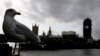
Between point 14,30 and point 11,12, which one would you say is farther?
point 11,12

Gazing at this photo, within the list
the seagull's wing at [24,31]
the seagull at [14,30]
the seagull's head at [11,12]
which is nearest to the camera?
the seagull at [14,30]

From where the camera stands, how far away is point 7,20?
10.7 metres

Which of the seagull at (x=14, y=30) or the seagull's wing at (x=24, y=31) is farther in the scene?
the seagull's wing at (x=24, y=31)

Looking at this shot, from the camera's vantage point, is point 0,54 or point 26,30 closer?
point 0,54

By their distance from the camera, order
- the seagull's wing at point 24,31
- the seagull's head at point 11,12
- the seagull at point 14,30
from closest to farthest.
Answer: the seagull at point 14,30 < the seagull's wing at point 24,31 < the seagull's head at point 11,12

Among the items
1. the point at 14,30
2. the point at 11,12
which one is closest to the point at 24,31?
the point at 14,30

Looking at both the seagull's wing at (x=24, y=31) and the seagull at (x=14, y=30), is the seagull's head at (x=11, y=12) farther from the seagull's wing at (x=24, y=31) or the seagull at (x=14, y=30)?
the seagull's wing at (x=24, y=31)

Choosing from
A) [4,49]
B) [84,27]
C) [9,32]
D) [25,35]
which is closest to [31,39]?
[25,35]

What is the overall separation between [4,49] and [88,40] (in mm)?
119612

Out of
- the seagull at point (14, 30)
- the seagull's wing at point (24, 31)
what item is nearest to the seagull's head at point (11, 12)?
the seagull at point (14, 30)

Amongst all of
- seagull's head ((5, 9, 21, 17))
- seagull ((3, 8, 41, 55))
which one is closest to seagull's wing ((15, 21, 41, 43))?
seagull ((3, 8, 41, 55))

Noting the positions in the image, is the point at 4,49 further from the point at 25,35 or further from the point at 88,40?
the point at 88,40

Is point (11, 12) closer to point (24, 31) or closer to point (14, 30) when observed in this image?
point (14, 30)

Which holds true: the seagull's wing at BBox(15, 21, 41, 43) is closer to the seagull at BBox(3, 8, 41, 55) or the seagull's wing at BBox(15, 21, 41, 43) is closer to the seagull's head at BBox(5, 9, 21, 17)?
the seagull at BBox(3, 8, 41, 55)
